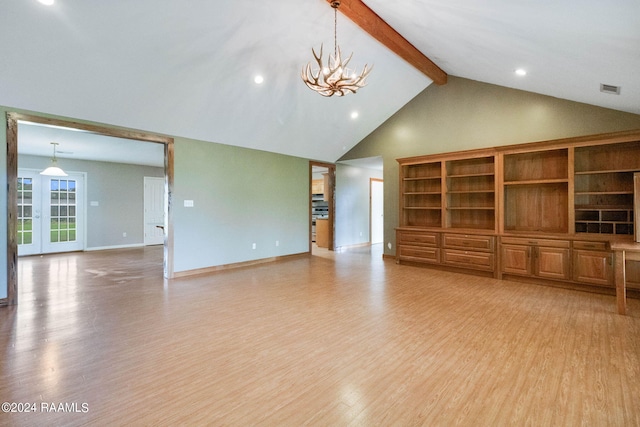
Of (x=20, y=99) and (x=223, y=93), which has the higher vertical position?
(x=223, y=93)

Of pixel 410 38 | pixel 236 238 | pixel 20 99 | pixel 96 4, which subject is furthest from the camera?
pixel 236 238

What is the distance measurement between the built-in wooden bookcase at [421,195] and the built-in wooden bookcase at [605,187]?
213 cm

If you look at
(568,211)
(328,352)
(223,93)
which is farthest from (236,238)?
(568,211)

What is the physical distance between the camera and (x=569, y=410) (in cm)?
175

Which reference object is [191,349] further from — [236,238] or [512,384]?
[236,238]

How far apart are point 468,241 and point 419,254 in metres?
0.96

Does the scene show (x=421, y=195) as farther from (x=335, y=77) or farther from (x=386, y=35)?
(x=335, y=77)

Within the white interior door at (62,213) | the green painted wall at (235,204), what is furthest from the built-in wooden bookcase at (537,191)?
the white interior door at (62,213)

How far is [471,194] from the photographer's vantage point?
5.74m

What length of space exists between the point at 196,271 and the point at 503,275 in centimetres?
519

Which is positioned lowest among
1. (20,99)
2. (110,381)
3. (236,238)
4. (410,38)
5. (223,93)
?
(110,381)

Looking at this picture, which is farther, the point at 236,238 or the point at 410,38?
the point at 236,238

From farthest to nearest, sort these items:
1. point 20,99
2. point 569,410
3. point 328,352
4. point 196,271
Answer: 1. point 196,271
2. point 20,99
3. point 328,352
4. point 569,410

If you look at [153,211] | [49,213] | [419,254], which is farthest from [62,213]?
[419,254]
